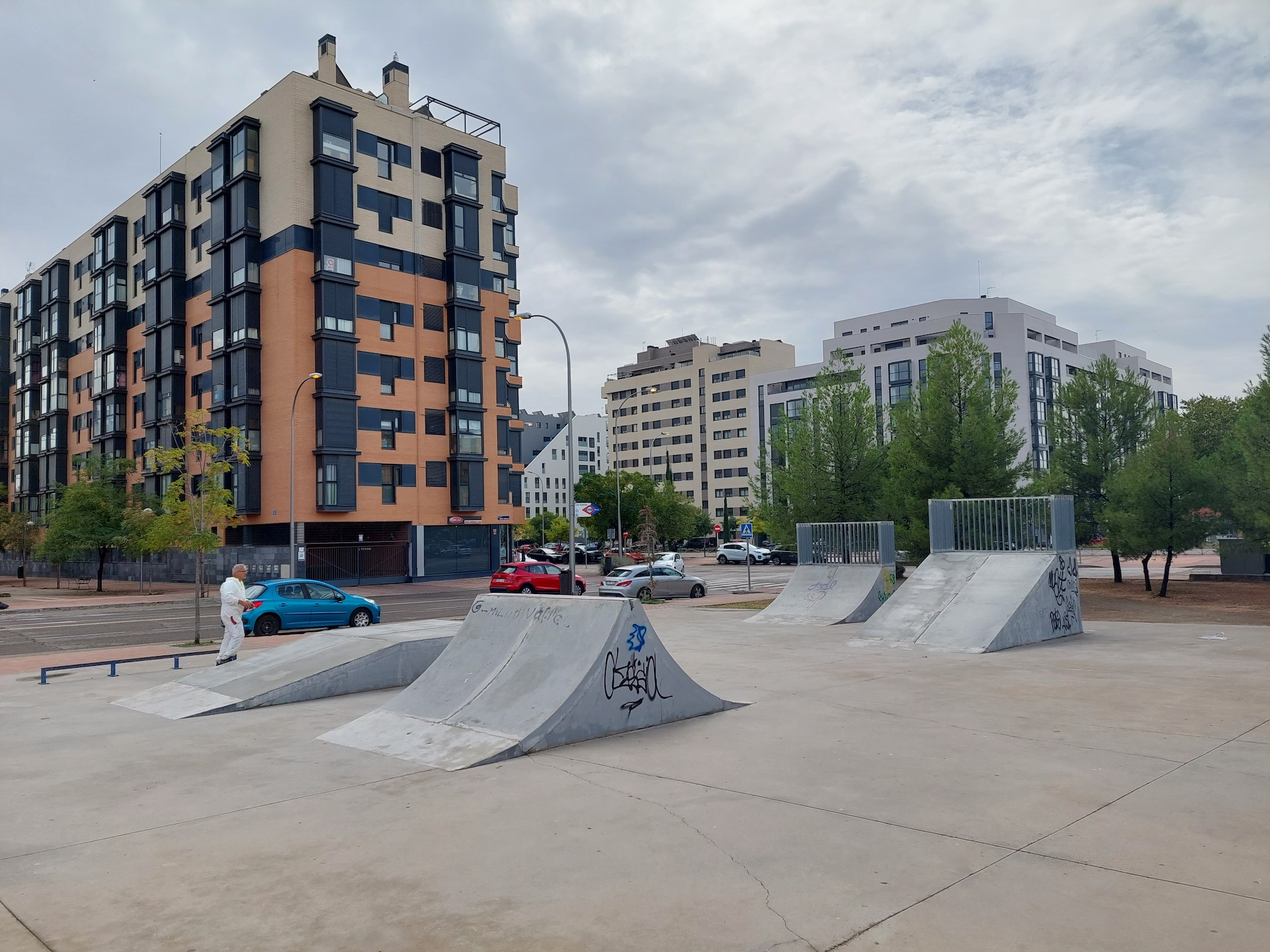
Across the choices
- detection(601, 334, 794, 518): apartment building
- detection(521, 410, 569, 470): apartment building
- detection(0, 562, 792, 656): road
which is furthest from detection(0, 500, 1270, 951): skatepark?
detection(521, 410, 569, 470): apartment building

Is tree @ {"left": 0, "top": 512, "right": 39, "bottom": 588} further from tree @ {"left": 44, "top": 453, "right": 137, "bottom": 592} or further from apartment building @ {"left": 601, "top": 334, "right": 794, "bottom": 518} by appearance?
apartment building @ {"left": 601, "top": 334, "right": 794, "bottom": 518}

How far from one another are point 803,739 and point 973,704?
9.88ft

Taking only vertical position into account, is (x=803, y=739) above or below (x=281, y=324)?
below

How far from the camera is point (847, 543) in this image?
2448cm

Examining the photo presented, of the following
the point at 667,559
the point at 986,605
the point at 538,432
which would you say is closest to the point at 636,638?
the point at 986,605

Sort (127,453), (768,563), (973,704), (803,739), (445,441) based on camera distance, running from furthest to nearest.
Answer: (768,563), (127,453), (445,441), (973,704), (803,739)

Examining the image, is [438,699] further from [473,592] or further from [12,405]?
[12,405]

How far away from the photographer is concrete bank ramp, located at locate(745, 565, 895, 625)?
22406 millimetres

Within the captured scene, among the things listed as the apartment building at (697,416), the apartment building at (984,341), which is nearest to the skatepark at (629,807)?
the apartment building at (984,341)

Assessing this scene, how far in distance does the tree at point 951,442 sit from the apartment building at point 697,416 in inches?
3150

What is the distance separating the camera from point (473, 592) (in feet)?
131

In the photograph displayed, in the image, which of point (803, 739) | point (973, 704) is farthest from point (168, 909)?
point (973, 704)

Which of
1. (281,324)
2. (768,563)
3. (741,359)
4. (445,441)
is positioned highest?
(741,359)

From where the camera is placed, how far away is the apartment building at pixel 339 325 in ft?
147
